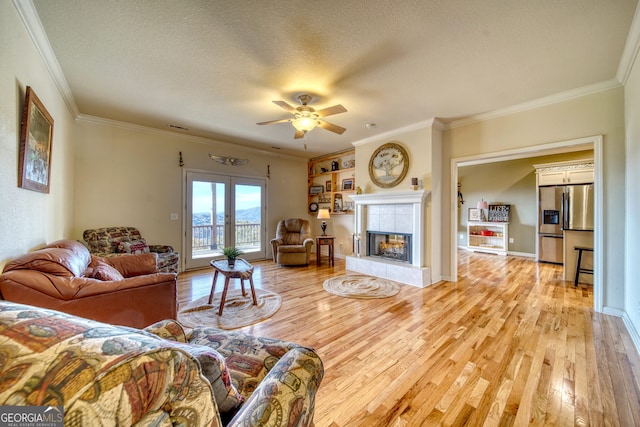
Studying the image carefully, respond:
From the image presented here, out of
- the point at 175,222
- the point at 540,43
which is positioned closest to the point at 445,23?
the point at 540,43

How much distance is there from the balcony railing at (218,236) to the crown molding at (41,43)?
2.77 metres

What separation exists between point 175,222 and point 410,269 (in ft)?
14.2

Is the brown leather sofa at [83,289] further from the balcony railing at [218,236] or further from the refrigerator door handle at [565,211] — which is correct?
the refrigerator door handle at [565,211]

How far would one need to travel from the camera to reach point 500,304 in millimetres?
3115

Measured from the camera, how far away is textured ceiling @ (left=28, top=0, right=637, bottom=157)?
1.84 m

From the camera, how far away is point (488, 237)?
22.8 ft

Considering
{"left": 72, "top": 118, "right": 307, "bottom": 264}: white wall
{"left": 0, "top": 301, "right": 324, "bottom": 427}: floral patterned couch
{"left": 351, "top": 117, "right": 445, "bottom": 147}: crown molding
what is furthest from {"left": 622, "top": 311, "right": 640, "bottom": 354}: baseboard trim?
{"left": 72, "top": 118, "right": 307, "bottom": 264}: white wall

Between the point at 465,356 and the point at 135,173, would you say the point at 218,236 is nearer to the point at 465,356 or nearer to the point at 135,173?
the point at 135,173

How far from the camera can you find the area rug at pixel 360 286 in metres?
3.49

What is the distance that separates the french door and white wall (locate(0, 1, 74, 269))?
7.43ft

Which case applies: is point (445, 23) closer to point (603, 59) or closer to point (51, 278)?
point (603, 59)

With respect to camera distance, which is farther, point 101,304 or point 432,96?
point 432,96

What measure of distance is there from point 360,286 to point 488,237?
5130 mm

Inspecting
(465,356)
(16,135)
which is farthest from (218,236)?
(465,356)
